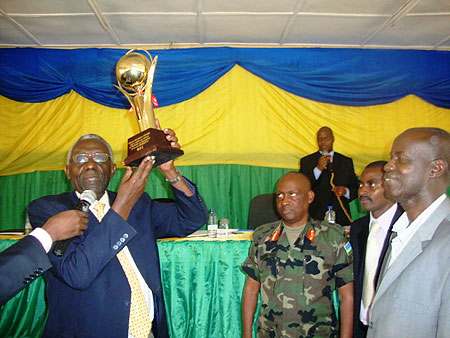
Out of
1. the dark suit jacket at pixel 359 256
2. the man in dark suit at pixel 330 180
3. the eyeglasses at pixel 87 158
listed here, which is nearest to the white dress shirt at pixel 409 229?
the dark suit jacket at pixel 359 256

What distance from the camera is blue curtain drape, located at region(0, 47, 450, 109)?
6.30 meters

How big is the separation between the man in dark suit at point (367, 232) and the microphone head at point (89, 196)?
167cm

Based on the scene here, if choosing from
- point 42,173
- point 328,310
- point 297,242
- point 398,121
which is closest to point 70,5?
point 42,173

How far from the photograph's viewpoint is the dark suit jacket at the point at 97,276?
161 cm

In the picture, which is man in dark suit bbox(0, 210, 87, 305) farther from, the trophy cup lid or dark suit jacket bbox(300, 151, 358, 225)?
dark suit jacket bbox(300, 151, 358, 225)

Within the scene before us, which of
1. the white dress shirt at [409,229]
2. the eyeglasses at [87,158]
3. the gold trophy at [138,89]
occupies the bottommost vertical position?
the white dress shirt at [409,229]

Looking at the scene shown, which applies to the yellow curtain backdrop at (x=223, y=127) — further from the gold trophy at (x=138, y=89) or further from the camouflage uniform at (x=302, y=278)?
the gold trophy at (x=138, y=89)

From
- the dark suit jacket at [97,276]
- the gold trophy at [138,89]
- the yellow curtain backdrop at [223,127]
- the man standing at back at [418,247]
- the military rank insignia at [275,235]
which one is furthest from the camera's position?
the yellow curtain backdrop at [223,127]

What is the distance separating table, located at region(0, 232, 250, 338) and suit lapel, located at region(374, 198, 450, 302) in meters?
2.00

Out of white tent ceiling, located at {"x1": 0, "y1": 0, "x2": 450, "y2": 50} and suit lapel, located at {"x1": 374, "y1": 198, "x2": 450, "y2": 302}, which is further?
white tent ceiling, located at {"x1": 0, "y1": 0, "x2": 450, "y2": 50}

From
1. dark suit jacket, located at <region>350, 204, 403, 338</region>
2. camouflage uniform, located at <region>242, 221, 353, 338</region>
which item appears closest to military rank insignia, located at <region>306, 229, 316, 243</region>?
camouflage uniform, located at <region>242, 221, 353, 338</region>

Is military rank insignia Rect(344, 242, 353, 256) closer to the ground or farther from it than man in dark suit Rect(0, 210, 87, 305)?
closer to the ground

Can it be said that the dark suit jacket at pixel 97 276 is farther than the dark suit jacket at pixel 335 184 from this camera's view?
No

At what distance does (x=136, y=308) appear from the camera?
1.78 m
